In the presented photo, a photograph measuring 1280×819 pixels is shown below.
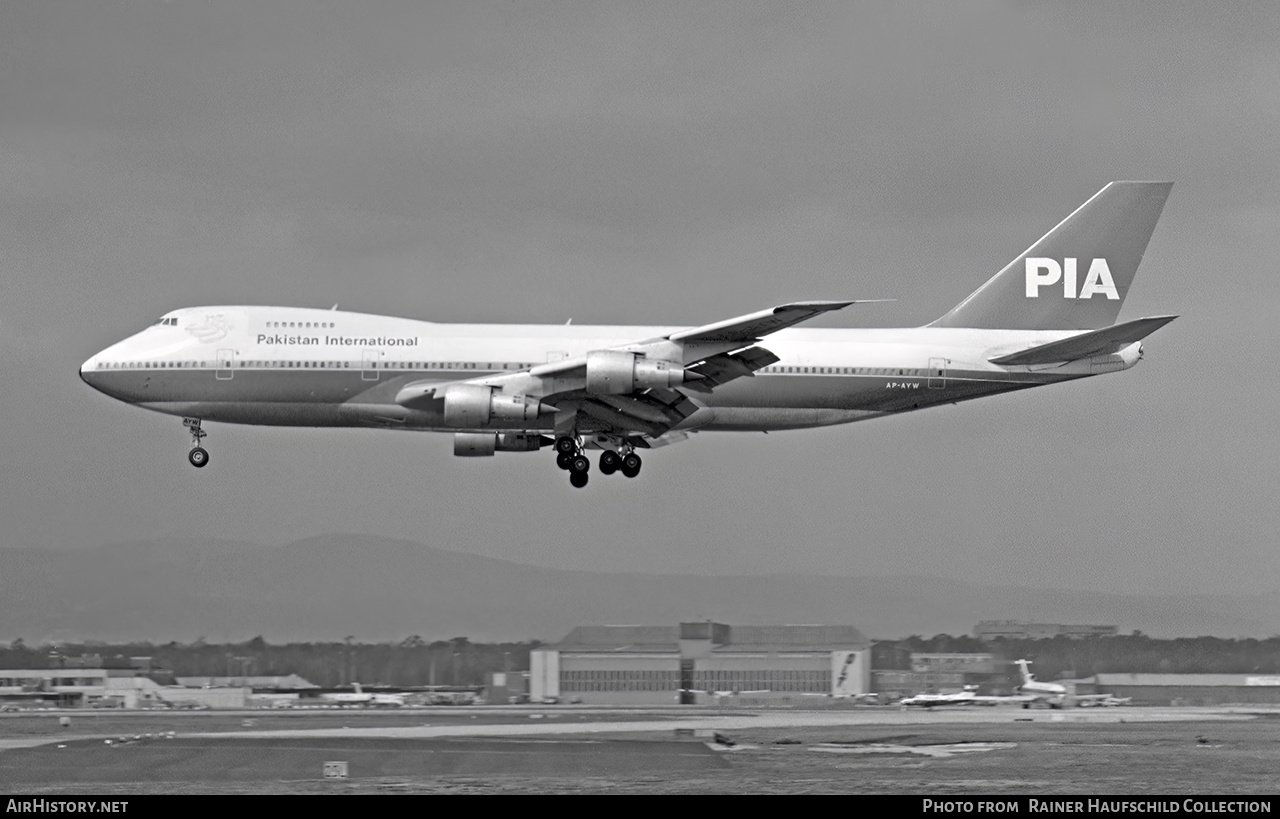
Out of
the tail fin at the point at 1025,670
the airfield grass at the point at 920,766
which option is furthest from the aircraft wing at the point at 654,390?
the tail fin at the point at 1025,670

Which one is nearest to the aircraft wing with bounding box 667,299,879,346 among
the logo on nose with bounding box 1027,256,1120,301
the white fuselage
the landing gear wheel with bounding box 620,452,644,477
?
the white fuselage

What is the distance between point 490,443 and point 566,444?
2185mm

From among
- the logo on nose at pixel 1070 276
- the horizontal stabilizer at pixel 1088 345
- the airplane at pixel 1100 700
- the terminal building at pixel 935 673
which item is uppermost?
the logo on nose at pixel 1070 276

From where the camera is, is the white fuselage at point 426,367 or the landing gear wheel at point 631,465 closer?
the white fuselage at point 426,367

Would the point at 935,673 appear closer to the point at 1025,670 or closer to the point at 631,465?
the point at 1025,670

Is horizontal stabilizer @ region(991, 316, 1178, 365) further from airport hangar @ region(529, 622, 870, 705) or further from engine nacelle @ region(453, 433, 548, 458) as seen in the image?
engine nacelle @ region(453, 433, 548, 458)

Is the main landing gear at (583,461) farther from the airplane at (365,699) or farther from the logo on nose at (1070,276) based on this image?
the logo on nose at (1070,276)

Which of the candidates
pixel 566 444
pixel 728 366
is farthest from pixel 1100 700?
pixel 566 444

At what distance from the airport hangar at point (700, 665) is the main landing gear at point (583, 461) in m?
3.91

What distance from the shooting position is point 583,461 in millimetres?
43250

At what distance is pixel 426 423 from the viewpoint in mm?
41656

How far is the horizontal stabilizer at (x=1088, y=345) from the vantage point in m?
39.8
